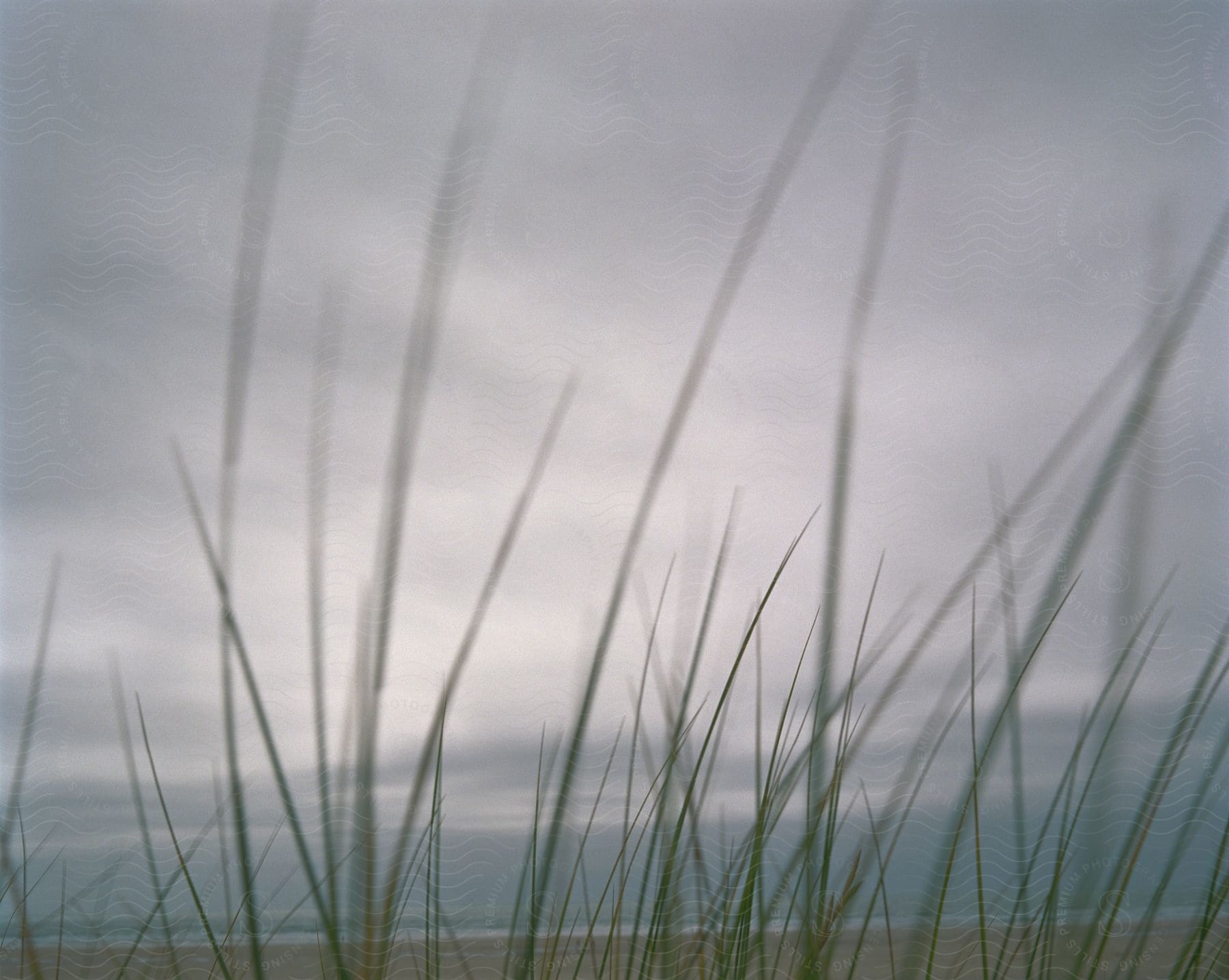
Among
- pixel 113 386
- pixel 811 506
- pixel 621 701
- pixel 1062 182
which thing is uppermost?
pixel 1062 182

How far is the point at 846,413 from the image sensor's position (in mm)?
1049

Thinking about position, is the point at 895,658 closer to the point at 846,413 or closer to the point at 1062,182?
the point at 846,413

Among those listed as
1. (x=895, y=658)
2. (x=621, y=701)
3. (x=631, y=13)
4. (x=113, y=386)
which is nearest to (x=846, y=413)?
(x=895, y=658)

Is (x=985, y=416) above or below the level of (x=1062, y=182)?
below

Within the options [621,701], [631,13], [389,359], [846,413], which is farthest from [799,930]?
[631,13]

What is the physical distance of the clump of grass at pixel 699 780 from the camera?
2.92 feet

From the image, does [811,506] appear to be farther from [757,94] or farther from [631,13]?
[631,13]

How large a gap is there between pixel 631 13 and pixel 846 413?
0.48 meters

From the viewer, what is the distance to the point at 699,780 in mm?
916

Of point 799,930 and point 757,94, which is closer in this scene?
point 799,930

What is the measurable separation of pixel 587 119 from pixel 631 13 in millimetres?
124

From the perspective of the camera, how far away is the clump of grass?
2.92ft

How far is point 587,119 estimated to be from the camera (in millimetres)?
1065

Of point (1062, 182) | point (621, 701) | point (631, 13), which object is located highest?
point (631, 13)
